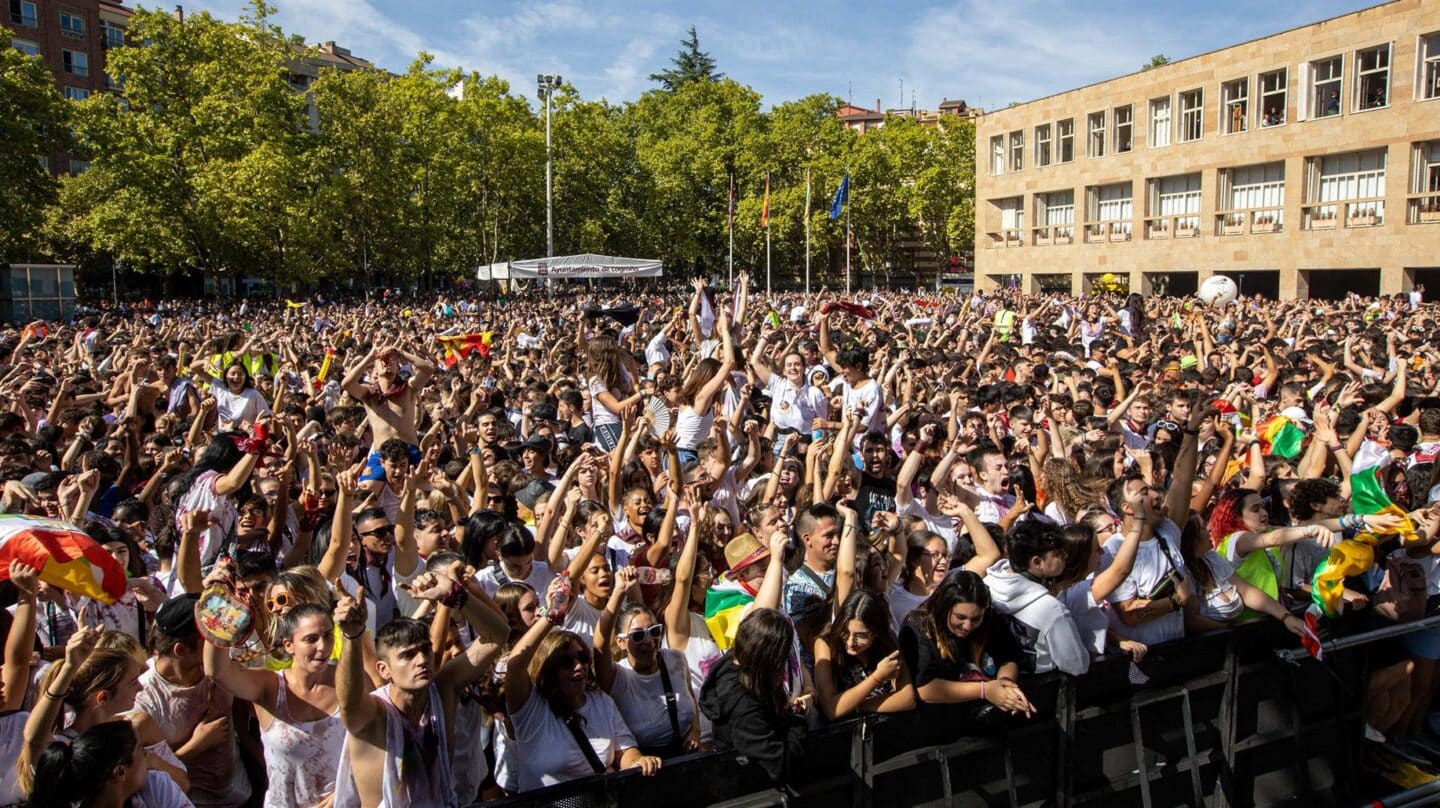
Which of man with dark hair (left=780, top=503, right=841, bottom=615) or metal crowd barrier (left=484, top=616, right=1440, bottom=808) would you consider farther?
man with dark hair (left=780, top=503, right=841, bottom=615)

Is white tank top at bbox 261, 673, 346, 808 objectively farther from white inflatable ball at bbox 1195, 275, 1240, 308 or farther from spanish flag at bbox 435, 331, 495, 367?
white inflatable ball at bbox 1195, 275, 1240, 308

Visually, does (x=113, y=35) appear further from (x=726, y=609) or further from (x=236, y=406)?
(x=726, y=609)

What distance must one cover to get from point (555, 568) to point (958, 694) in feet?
6.60

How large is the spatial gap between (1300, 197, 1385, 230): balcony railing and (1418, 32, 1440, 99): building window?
332cm

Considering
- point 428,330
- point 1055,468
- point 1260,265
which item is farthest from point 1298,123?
point 1055,468

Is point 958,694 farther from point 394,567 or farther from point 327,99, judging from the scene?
point 327,99

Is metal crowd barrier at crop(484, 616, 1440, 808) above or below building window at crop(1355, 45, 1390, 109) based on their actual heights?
below

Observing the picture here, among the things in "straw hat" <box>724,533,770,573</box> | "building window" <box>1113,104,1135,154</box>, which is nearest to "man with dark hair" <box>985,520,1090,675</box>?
"straw hat" <box>724,533,770,573</box>

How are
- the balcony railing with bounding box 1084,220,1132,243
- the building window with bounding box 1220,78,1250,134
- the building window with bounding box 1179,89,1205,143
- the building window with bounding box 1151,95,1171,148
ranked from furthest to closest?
1. the balcony railing with bounding box 1084,220,1132,243
2. the building window with bounding box 1151,95,1171,148
3. the building window with bounding box 1179,89,1205,143
4. the building window with bounding box 1220,78,1250,134

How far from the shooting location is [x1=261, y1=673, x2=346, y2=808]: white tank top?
3.49 meters

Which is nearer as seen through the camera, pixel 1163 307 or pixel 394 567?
pixel 394 567

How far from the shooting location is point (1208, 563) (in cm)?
477

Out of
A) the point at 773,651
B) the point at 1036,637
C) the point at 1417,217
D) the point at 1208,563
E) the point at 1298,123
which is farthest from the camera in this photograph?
the point at 1298,123

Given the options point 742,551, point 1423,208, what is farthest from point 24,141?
point 1423,208
